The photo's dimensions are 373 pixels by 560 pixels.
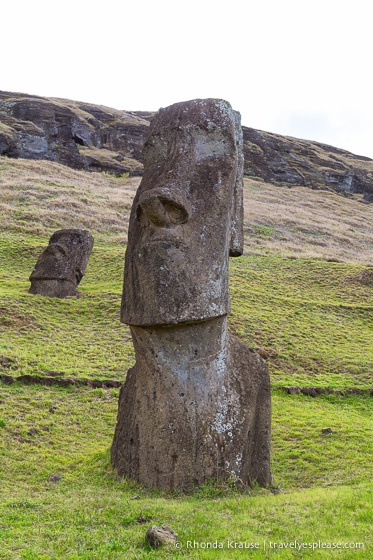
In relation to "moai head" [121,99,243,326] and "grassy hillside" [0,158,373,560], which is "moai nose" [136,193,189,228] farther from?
"grassy hillside" [0,158,373,560]

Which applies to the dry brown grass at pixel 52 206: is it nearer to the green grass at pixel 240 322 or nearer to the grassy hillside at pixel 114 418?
the grassy hillside at pixel 114 418

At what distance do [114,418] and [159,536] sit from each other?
5158 mm

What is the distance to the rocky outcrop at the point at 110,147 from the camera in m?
63.4

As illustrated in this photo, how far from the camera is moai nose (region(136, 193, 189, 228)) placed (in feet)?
19.1

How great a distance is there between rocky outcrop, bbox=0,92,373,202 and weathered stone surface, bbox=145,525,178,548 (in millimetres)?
60303

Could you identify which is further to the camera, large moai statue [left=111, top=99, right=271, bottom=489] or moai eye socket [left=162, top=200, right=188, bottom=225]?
moai eye socket [left=162, top=200, right=188, bottom=225]

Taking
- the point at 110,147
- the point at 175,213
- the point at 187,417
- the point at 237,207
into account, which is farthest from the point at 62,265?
the point at 110,147

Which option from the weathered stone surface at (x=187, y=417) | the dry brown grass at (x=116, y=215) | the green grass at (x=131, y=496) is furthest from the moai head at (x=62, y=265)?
the weathered stone surface at (x=187, y=417)

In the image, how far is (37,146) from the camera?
6150cm

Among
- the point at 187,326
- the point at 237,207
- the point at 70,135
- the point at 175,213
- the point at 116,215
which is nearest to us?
the point at 187,326

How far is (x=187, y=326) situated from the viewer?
5852 mm

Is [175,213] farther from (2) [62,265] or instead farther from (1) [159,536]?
(2) [62,265]

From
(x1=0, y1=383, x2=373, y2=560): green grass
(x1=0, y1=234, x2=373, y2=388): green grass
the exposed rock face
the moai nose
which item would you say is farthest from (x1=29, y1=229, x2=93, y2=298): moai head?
the exposed rock face

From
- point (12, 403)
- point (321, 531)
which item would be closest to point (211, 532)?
point (321, 531)
